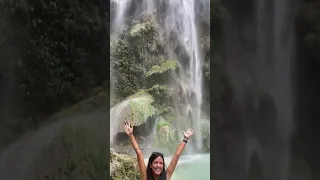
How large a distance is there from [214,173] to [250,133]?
0.43 m

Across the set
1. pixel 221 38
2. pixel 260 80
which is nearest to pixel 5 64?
pixel 221 38

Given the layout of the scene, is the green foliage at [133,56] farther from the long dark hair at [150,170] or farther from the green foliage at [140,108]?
the long dark hair at [150,170]

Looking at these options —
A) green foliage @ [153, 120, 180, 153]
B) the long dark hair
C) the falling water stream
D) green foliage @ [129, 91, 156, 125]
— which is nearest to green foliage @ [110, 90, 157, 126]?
green foliage @ [129, 91, 156, 125]

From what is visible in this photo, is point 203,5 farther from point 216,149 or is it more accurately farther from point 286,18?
point 216,149

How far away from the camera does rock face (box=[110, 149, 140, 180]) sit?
11.3 ft

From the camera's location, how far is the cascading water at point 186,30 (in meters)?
3.63

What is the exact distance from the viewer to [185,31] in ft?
12.1

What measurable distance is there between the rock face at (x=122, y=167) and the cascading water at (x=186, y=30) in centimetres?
60

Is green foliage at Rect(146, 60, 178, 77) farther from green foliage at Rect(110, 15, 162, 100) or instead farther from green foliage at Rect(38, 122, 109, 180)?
green foliage at Rect(38, 122, 109, 180)

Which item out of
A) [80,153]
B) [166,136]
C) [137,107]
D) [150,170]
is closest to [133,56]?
[137,107]

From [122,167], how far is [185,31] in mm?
1417

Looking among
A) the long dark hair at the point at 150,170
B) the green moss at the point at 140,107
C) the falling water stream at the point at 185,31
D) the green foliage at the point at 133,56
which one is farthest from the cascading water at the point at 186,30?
the long dark hair at the point at 150,170

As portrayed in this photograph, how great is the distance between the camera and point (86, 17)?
9.30 ft

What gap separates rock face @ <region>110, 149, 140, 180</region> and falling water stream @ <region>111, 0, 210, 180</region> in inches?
22.4
